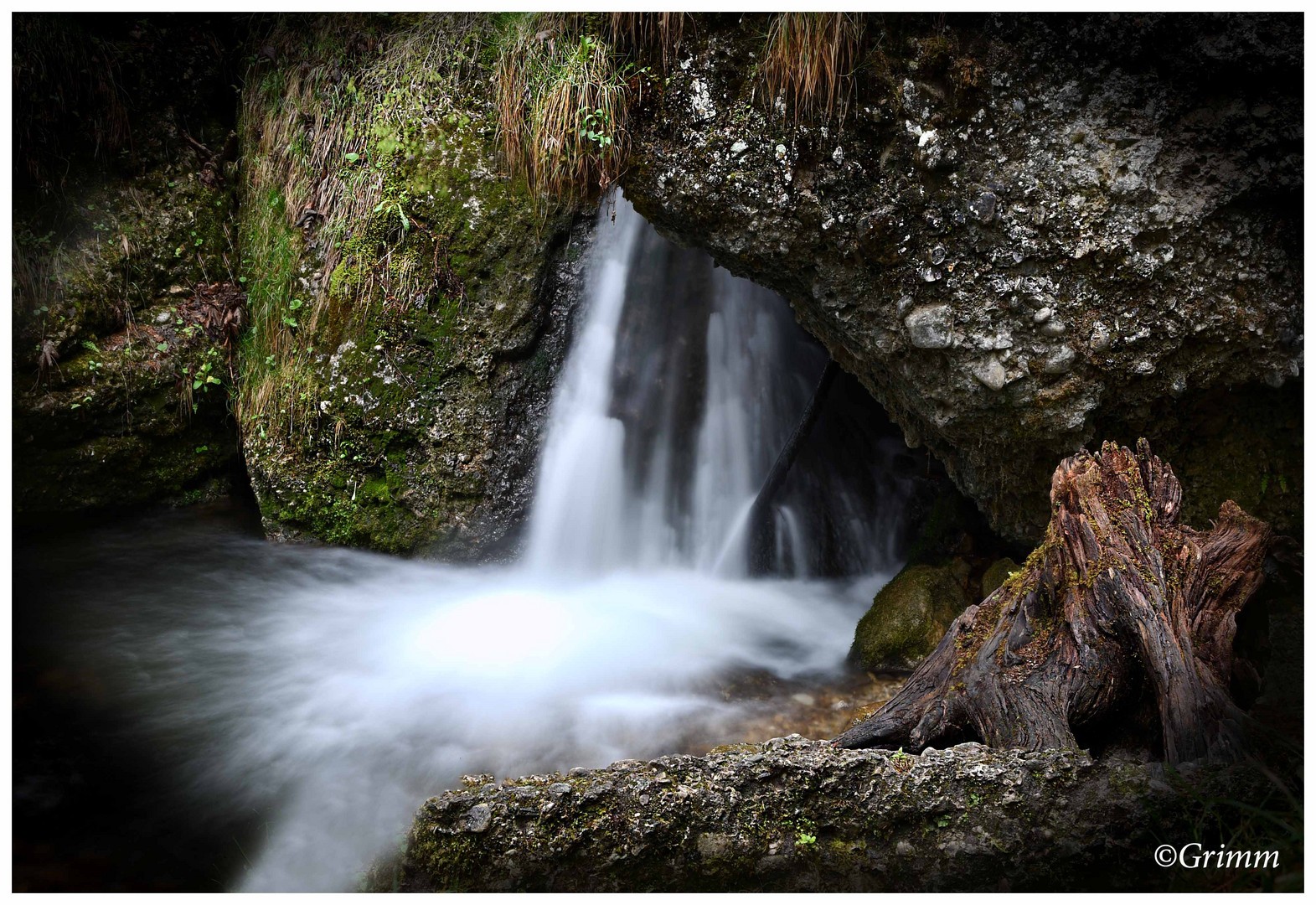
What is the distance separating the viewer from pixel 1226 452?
10.6ft

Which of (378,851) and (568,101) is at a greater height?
(568,101)

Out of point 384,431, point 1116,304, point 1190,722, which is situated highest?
point 1116,304

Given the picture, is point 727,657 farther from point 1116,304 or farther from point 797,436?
point 1116,304

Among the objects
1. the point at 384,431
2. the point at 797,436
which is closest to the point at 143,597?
the point at 384,431

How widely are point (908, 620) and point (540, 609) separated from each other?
208 centimetres

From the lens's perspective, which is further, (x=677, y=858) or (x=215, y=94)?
(x=215, y=94)

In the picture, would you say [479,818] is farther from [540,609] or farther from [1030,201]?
[1030,201]

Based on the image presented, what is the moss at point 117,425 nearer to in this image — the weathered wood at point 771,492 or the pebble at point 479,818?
the weathered wood at point 771,492

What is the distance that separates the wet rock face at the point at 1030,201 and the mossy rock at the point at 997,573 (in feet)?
2.60

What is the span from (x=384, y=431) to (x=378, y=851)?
8.17 feet

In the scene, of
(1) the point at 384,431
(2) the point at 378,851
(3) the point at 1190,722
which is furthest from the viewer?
(1) the point at 384,431

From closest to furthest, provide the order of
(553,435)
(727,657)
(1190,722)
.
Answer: (1190,722) < (727,657) < (553,435)

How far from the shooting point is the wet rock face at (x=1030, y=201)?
2.75 metres

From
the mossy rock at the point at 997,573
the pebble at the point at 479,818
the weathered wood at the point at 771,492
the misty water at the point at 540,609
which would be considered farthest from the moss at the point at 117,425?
the mossy rock at the point at 997,573
